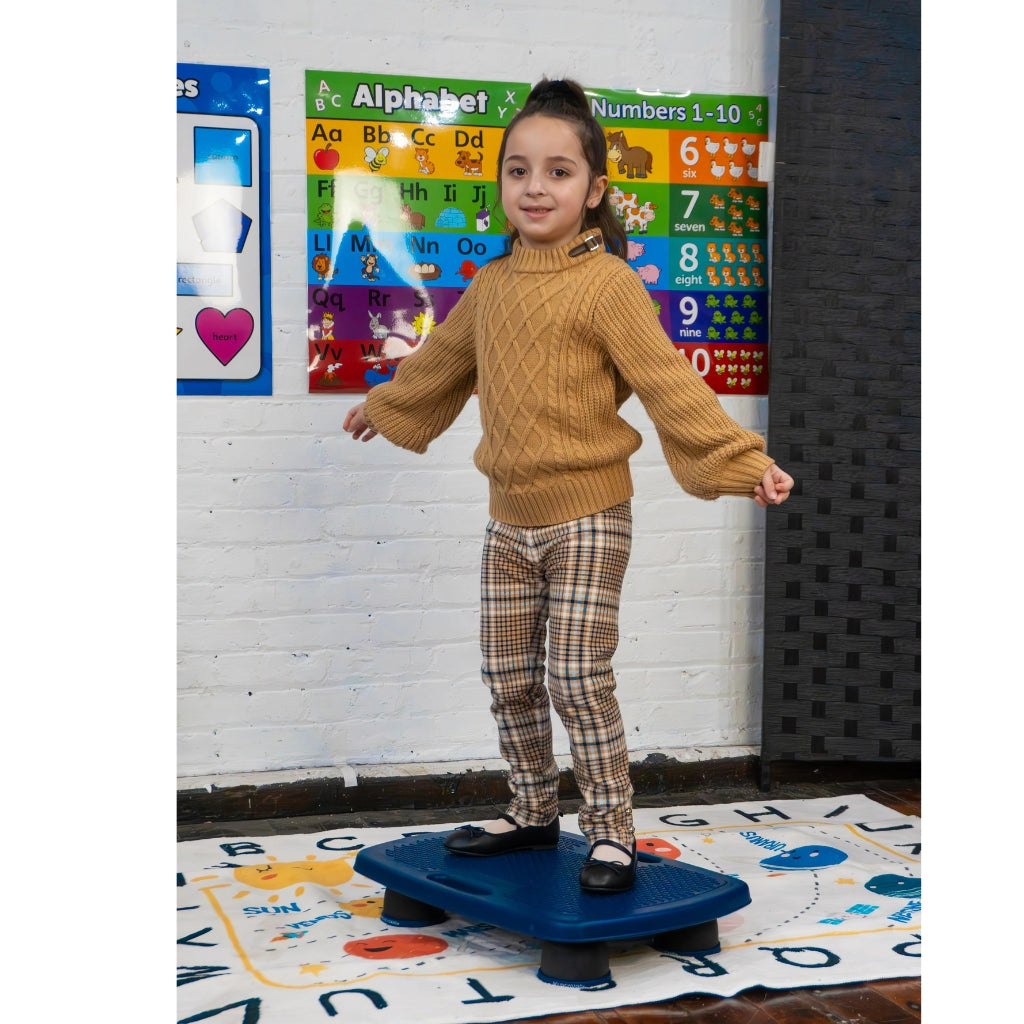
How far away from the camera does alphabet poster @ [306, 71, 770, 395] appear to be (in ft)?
8.96

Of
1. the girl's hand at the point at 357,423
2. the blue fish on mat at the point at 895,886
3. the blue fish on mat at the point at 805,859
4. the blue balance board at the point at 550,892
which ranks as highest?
the girl's hand at the point at 357,423

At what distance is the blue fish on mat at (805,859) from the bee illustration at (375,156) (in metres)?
1.70

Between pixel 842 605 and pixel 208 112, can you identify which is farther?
pixel 842 605

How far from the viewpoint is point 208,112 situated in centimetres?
263

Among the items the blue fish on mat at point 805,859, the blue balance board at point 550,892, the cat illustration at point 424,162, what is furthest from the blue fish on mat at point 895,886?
the cat illustration at point 424,162

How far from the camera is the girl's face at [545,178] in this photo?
1.94 metres

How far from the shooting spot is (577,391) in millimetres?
1958

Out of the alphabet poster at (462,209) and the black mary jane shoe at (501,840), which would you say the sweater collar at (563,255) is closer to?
the alphabet poster at (462,209)

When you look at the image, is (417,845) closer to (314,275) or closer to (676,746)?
(676,746)

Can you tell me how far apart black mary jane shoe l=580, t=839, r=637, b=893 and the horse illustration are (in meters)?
1.66

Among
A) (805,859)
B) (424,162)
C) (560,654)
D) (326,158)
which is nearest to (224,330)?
(326,158)

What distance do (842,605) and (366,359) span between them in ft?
4.19

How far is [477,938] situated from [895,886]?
2.58 feet
